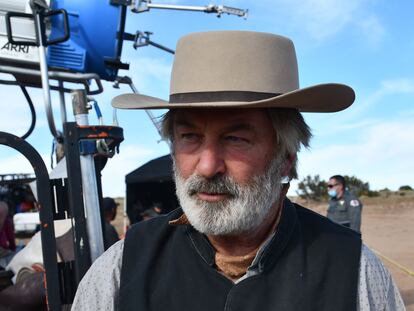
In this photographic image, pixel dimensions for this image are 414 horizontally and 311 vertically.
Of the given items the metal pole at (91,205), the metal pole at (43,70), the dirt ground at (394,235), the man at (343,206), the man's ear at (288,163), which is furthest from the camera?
the dirt ground at (394,235)

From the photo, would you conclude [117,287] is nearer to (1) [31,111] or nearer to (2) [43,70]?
(2) [43,70]

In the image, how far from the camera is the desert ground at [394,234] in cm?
901

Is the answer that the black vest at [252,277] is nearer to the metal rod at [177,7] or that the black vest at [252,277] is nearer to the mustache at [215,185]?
the mustache at [215,185]

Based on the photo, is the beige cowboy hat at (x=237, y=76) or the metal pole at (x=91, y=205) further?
the metal pole at (x=91, y=205)

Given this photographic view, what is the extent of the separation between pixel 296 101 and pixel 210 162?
1.13 ft

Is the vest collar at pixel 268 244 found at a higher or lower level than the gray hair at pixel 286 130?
lower

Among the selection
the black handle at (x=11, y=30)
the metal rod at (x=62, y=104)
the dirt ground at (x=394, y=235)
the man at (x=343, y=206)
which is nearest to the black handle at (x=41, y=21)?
the black handle at (x=11, y=30)

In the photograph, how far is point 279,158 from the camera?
1877mm

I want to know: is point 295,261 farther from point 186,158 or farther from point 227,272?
point 186,158

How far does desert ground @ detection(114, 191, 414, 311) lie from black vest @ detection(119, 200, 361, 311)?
571cm

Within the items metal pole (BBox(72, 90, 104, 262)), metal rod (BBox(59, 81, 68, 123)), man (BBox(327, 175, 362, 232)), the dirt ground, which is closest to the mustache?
metal pole (BBox(72, 90, 104, 262))

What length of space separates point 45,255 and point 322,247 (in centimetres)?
131

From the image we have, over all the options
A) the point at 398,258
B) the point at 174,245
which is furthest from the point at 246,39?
the point at 398,258

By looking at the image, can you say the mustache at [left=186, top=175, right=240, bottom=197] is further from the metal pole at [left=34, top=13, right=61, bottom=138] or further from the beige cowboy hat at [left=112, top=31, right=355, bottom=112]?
the metal pole at [left=34, top=13, right=61, bottom=138]
